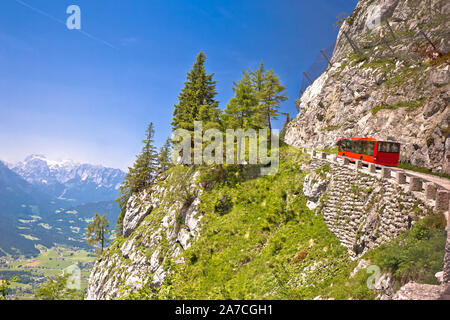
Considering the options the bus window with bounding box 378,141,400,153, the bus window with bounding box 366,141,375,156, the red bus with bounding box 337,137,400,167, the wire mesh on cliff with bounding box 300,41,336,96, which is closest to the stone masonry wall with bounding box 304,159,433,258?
the red bus with bounding box 337,137,400,167

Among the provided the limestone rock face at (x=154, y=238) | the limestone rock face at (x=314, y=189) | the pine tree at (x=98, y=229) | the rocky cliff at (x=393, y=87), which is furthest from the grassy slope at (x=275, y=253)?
the pine tree at (x=98, y=229)

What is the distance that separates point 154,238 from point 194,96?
75.0 ft

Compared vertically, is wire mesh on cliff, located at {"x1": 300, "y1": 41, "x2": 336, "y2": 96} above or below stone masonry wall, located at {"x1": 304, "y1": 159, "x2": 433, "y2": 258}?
above

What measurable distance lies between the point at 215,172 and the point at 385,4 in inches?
2208

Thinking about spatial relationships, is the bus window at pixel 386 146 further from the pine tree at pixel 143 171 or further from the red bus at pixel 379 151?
the pine tree at pixel 143 171

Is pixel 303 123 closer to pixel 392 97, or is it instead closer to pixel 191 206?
pixel 392 97

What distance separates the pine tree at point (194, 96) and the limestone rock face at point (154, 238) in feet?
34.1

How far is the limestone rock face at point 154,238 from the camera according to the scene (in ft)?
68.4

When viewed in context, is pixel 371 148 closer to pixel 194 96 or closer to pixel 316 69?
pixel 194 96

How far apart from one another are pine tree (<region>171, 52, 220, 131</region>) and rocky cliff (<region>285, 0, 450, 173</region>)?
2539 cm

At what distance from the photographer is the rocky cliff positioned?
21.2 meters

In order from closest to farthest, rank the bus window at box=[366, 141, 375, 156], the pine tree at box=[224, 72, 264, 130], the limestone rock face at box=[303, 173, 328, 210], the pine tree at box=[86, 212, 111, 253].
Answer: the limestone rock face at box=[303, 173, 328, 210], the bus window at box=[366, 141, 375, 156], the pine tree at box=[224, 72, 264, 130], the pine tree at box=[86, 212, 111, 253]

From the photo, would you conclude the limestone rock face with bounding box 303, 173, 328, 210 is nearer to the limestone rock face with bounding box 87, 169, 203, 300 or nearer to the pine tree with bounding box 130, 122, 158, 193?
the limestone rock face with bounding box 87, 169, 203, 300

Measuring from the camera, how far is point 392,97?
30.3 m
